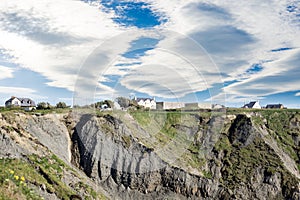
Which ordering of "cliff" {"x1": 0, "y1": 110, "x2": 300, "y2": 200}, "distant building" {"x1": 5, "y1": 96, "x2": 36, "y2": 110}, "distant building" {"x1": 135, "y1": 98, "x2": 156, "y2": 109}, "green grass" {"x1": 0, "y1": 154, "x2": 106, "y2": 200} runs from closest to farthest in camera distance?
1. "green grass" {"x1": 0, "y1": 154, "x2": 106, "y2": 200}
2. "cliff" {"x1": 0, "y1": 110, "x2": 300, "y2": 200}
3. "distant building" {"x1": 5, "y1": 96, "x2": 36, "y2": 110}
4. "distant building" {"x1": 135, "y1": 98, "x2": 156, "y2": 109}

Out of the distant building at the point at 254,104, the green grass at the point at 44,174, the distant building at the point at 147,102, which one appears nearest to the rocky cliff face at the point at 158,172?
the green grass at the point at 44,174

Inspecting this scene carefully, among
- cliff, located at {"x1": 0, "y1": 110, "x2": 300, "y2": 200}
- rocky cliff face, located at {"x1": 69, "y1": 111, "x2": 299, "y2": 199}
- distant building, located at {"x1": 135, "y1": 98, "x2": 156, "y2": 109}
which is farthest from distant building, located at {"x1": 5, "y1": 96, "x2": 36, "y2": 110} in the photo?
rocky cliff face, located at {"x1": 69, "y1": 111, "x2": 299, "y2": 199}

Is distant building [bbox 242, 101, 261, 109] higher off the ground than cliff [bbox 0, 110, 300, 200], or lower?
higher

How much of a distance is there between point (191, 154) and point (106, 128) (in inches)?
560

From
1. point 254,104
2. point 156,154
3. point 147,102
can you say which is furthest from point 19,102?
point 254,104

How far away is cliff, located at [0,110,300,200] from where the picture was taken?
39.0 meters

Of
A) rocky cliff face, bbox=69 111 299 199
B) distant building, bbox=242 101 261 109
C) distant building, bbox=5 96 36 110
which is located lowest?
rocky cliff face, bbox=69 111 299 199

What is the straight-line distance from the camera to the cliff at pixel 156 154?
39.0m

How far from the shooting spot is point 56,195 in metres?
26.2

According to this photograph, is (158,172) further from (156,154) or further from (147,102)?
(147,102)

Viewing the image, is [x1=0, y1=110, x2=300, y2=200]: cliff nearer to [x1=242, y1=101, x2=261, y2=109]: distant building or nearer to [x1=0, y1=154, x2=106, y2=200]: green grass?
[x1=0, y1=154, x2=106, y2=200]: green grass

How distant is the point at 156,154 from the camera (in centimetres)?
4562

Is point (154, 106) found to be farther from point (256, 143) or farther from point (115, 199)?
point (115, 199)

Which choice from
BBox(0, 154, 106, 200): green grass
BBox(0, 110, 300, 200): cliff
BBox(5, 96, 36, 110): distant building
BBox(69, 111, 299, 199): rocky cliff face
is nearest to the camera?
BBox(0, 154, 106, 200): green grass
